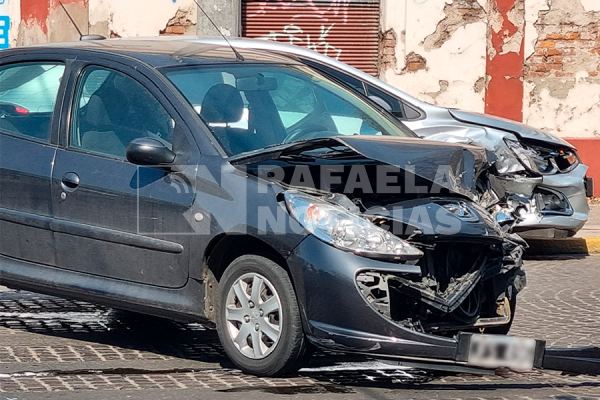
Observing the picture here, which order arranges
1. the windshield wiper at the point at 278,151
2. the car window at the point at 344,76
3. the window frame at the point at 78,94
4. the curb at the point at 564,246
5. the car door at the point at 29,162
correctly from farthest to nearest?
the curb at the point at 564,246
the car window at the point at 344,76
the car door at the point at 29,162
the window frame at the point at 78,94
the windshield wiper at the point at 278,151

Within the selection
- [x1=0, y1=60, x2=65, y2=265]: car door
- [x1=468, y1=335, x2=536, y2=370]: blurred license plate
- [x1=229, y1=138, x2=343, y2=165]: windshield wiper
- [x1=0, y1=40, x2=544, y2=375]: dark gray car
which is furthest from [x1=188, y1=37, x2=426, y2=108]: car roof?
[x1=468, y1=335, x2=536, y2=370]: blurred license plate

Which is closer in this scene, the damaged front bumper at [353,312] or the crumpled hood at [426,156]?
the damaged front bumper at [353,312]

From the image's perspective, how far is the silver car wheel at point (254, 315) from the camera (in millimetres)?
5207

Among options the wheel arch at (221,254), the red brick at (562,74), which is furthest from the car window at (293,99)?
the red brick at (562,74)

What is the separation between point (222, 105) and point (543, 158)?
4.33 m

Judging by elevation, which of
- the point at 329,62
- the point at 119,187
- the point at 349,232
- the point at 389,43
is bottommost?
the point at 349,232

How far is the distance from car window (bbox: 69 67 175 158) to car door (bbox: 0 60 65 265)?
175 mm

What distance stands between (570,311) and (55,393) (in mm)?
3795

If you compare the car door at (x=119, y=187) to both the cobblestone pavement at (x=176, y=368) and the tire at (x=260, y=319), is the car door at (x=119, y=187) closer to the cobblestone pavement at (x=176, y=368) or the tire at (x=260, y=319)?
the tire at (x=260, y=319)

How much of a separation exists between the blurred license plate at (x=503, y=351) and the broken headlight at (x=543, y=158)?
4405mm

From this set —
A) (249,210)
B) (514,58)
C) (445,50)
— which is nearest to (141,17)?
(445,50)

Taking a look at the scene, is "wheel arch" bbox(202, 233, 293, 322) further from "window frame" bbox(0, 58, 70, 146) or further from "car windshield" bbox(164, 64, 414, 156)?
"window frame" bbox(0, 58, 70, 146)

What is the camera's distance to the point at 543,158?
30.9 feet

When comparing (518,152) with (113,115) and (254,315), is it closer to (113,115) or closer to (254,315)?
(113,115)
